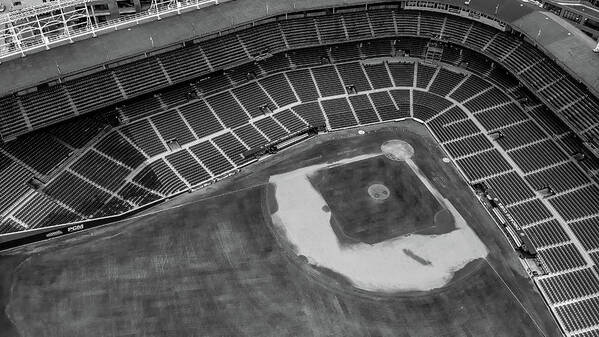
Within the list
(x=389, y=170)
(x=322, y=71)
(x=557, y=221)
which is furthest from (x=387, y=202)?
(x=322, y=71)

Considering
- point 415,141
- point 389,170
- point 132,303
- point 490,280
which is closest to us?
point 132,303

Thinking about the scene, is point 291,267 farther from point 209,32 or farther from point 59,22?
point 59,22

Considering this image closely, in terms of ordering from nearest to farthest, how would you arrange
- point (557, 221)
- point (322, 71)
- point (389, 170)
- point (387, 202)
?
1. point (557, 221)
2. point (387, 202)
3. point (389, 170)
4. point (322, 71)

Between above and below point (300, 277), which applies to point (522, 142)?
above

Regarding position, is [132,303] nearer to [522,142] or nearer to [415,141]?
[415,141]

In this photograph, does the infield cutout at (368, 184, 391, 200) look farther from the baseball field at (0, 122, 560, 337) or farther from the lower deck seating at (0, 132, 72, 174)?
the lower deck seating at (0, 132, 72, 174)

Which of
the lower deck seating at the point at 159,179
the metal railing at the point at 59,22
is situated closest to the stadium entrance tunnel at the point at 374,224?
Answer: the lower deck seating at the point at 159,179
